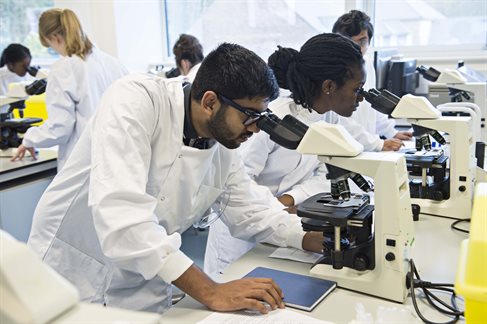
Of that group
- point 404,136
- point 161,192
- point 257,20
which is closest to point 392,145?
point 404,136

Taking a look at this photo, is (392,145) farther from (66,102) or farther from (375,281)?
(66,102)

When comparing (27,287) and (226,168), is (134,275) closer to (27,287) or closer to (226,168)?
(226,168)

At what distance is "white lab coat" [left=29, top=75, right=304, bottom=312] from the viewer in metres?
1.04

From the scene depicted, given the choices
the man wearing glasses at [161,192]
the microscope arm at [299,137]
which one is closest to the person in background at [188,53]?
the man wearing glasses at [161,192]

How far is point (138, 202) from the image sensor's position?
3.50ft

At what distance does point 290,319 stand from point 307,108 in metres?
0.98

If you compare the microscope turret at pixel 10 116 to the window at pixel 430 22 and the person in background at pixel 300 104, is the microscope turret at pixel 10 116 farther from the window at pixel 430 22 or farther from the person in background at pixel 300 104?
the window at pixel 430 22

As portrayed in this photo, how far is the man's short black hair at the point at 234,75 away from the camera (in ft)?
3.99

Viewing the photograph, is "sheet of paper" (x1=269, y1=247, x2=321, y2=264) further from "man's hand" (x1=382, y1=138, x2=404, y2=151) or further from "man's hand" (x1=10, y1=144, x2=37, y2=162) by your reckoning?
"man's hand" (x1=10, y1=144, x2=37, y2=162)

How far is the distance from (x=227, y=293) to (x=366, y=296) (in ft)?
1.07

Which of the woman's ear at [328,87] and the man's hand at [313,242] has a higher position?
the woman's ear at [328,87]

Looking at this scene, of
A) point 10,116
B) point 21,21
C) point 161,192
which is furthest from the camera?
point 21,21

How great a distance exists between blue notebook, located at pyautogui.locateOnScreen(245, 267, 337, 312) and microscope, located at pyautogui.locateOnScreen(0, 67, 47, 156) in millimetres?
2113

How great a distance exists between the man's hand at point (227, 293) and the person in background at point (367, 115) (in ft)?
4.74
